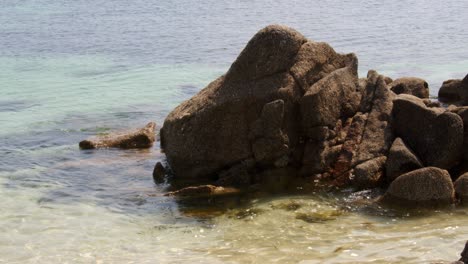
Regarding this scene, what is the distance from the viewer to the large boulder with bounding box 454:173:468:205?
1195 cm

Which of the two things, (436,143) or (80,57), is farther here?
(80,57)

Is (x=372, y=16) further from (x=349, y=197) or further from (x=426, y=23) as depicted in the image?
(x=349, y=197)

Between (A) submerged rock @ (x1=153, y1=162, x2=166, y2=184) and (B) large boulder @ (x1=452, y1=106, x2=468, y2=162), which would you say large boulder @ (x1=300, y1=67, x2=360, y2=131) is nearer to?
(B) large boulder @ (x1=452, y1=106, x2=468, y2=162)

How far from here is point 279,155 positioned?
45.5 ft

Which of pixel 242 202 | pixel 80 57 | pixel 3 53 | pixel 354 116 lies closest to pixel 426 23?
pixel 80 57

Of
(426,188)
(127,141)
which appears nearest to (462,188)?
(426,188)

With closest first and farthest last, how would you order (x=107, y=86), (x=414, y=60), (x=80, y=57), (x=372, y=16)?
(x=107, y=86) < (x=414, y=60) < (x=80, y=57) < (x=372, y=16)

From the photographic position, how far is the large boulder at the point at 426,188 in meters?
11.9

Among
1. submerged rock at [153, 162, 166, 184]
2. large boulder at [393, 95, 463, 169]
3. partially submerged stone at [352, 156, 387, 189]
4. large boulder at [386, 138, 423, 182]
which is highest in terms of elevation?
large boulder at [393, 95, 463, 169]

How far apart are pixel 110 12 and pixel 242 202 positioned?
118 ft

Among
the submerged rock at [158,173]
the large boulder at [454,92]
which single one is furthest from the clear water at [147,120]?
the large boulder at [454,92]

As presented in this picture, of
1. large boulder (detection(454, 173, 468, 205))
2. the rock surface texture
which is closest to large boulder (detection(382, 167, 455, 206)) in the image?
large boulder (detection(454, 173, 468, 205))

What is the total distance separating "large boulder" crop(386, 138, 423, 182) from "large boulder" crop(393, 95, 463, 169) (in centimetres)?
42

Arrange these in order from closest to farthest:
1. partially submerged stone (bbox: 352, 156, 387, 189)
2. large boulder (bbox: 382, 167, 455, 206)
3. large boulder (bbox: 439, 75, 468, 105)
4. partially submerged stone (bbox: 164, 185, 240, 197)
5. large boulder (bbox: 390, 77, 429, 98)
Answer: large boulder (bbox: 382, 167, 455, 206)
partially submerged stone (bbox: 352, 156, 387, 189)
partially submerged stone (bbox: 164, 185, 240, 197)
large boulder (bbox: 390, 77, 429, 98)
large boulder (bbox: 439, 75, 468, 105)
